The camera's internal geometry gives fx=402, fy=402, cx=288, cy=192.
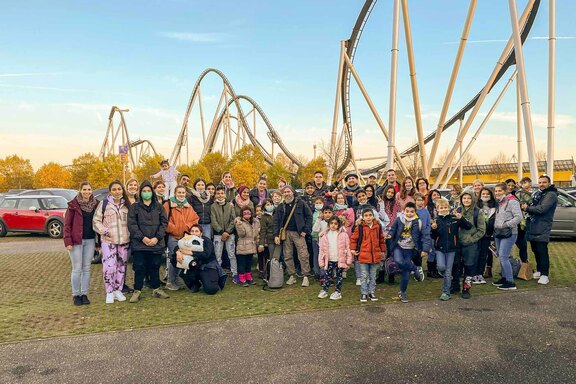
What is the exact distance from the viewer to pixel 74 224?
604 cm

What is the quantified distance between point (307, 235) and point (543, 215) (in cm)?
412

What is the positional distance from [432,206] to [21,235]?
15227 mm

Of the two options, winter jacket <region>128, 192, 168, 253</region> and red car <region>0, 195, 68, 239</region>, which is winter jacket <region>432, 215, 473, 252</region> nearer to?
Result: winter jacket <region>128, 192, 168, 253</region>

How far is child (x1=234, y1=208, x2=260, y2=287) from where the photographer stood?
730cm

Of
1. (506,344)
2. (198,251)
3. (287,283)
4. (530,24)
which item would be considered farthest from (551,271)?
(530,24)

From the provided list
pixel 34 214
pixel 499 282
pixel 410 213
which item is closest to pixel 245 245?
pixel 410 213

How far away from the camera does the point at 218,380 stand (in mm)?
3678

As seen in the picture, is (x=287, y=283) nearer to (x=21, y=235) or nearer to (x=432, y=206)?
(x=432, y=206)

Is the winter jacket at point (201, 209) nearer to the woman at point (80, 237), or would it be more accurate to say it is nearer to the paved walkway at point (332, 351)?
the woman at point (80, 237)

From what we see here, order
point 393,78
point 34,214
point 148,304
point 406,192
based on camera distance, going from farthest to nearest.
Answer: point 393,78 < point 34,214 < point 406,192 < point 148,304

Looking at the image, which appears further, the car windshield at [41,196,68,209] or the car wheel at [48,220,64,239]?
the car windshield at [41,196,68,209]

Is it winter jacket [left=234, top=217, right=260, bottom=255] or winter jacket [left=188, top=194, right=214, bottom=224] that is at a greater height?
winter jacket [left=188, top=194, right=214, bottom=224]

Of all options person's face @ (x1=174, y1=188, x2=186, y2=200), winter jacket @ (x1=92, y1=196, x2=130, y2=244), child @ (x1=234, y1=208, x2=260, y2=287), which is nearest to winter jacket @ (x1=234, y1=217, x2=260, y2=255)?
child @ (x1=234, y1=208, x2=260, y2=287)

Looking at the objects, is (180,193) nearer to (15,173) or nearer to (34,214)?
(34,214)
